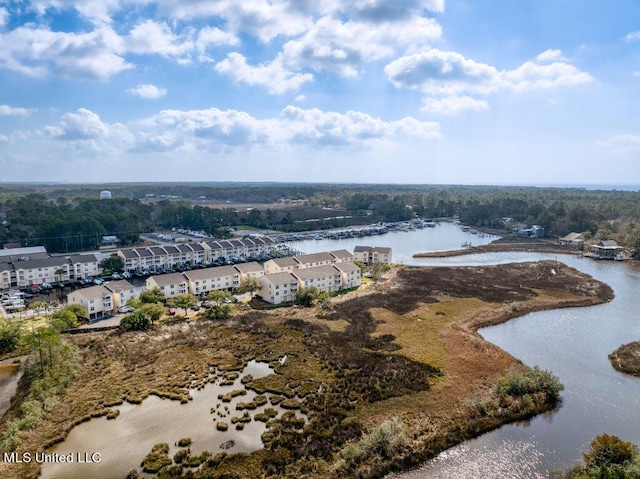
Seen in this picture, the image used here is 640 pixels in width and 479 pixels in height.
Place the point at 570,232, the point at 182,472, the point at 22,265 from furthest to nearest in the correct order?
the point at 570,232
the point at 22,265
the point at 182,472

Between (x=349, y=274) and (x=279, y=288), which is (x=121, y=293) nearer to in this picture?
(x=279, y=288)

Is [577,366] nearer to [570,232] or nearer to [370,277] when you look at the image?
[370,277]

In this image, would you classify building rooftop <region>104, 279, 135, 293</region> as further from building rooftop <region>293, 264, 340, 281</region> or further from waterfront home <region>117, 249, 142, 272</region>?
building rooftop <region>293, 264, 340, 281</region>

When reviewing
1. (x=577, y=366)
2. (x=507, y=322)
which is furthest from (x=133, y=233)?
(x=577, y=366)

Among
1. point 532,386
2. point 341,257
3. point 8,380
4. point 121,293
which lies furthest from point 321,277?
point 8,380

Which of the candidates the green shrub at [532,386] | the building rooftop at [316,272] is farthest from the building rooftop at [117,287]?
the green shrub at [532,386]
